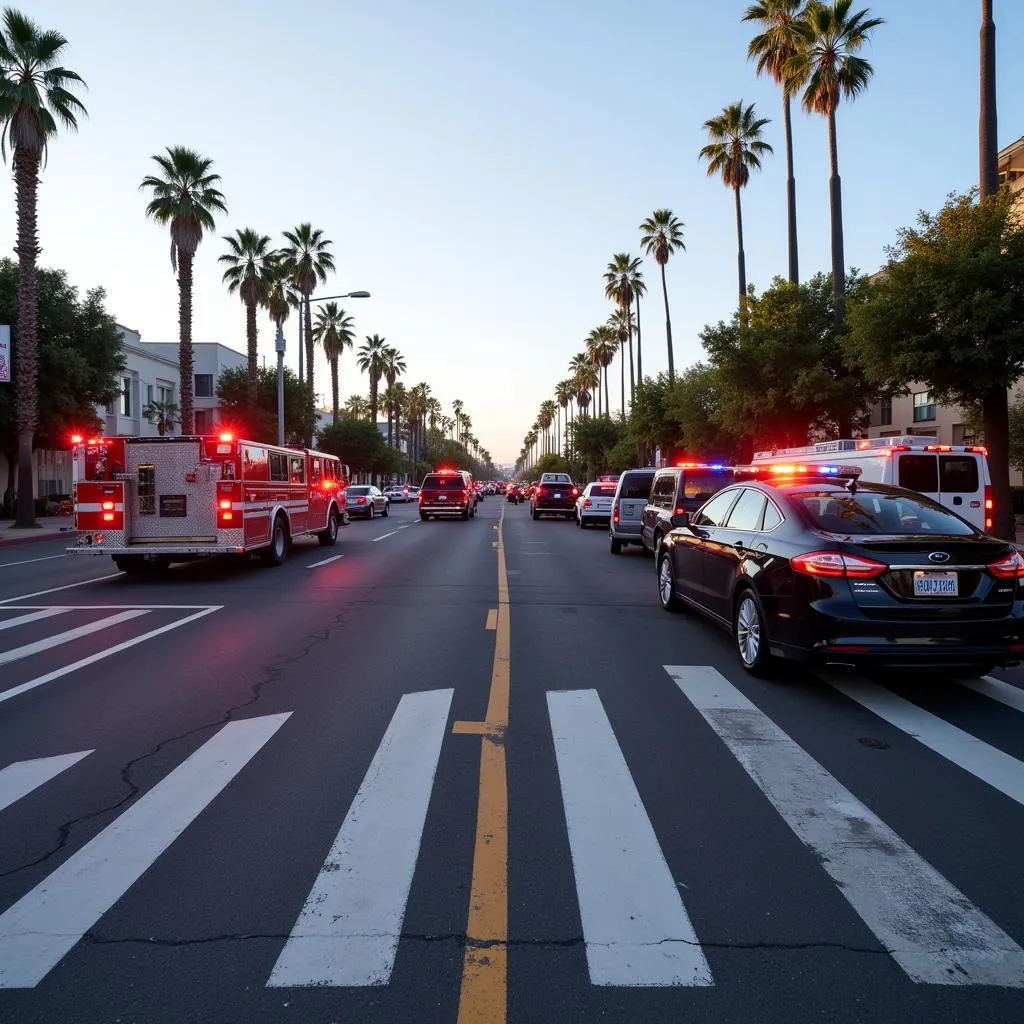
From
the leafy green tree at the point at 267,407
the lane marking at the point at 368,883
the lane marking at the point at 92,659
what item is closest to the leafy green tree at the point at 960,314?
the lane marking at the point at 92,659

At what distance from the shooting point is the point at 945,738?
229 inches

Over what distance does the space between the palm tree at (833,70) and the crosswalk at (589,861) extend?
26.1 m

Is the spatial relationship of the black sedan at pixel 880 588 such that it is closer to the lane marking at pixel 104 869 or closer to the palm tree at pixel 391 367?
the lane marking at pixel 104 869

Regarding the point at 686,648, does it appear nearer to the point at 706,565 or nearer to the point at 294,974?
the point at 706,565

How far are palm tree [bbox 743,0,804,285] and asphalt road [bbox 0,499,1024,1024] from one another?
2893 cm

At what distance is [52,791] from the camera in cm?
479

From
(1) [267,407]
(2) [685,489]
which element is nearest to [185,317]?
(1) [267,407]

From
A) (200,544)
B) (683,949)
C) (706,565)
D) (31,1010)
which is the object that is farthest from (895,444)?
(31,1010)

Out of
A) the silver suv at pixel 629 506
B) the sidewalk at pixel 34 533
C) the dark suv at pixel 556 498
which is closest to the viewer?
the silver suv at pixel 629 506

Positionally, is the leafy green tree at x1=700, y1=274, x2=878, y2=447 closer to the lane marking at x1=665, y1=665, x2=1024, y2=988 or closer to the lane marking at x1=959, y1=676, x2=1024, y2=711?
the lane marking at x1=959, y1=676, x2=1024, y2=711

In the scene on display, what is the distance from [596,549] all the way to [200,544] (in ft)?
33.5

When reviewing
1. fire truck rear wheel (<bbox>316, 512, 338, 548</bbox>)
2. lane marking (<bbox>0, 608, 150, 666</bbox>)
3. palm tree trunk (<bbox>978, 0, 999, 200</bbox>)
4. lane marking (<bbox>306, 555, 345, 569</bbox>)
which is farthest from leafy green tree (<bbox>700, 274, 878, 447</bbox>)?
lane marking (<bbox>0, 608, 150, 666</bbox>)

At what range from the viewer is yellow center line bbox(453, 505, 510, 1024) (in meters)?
2.91

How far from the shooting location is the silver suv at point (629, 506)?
20.1 metres
